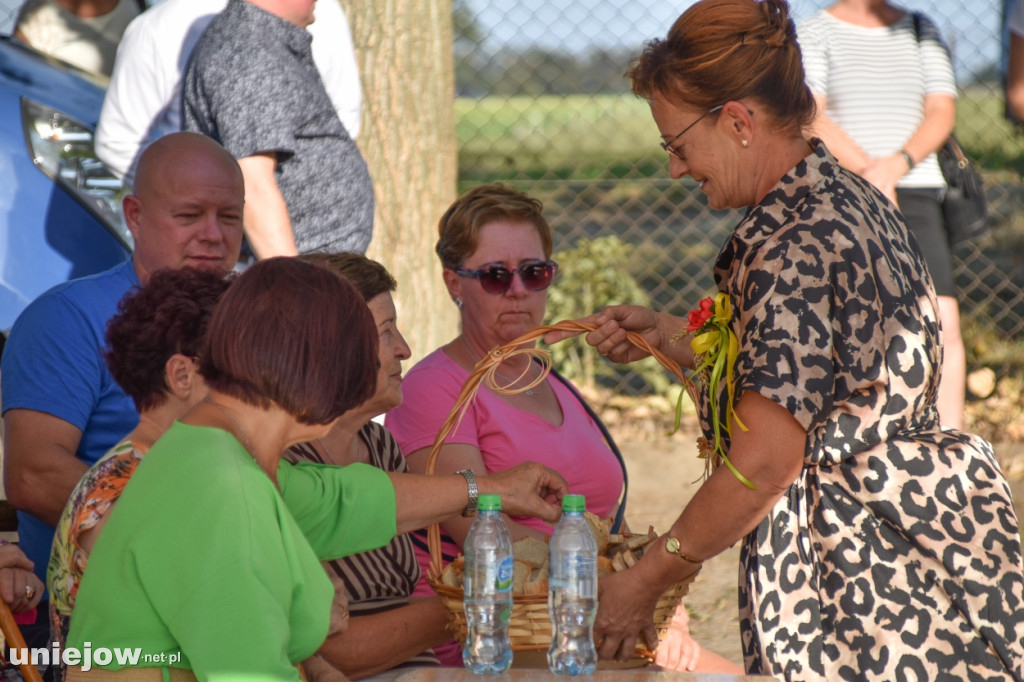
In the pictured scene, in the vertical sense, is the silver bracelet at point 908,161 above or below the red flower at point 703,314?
above

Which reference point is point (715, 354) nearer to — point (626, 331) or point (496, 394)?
point (626, 331)

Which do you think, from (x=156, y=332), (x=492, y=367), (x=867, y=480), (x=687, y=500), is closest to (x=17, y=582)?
(x=156, y=332)

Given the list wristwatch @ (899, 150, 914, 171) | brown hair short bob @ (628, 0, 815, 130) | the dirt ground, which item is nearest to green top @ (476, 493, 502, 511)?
brown hair short bob @ (628, 0, 815, 130)

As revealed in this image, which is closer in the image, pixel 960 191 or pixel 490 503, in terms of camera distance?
pixel 490 503

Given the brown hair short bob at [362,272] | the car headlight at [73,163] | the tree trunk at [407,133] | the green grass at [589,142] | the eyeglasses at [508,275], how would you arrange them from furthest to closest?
the green grass at [589,142], the tree trunk at [407,133], the car headlight at [73,163], the eyeglasses at [508,275], the brown hair short bob at [362,272]

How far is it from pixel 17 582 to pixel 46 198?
1804 mm

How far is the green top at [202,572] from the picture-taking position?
1.65 metres

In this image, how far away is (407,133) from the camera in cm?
551

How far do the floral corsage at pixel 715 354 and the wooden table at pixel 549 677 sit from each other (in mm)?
391

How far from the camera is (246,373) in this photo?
1.80m

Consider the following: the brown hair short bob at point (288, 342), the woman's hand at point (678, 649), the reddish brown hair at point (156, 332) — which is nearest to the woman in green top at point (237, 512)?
the brown hair short bob at point (288, 342)

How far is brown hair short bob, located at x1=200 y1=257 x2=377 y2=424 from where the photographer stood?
1.80m

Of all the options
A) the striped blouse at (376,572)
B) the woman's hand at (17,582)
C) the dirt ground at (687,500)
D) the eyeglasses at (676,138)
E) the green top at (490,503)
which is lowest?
the dirt ground at (687,500)

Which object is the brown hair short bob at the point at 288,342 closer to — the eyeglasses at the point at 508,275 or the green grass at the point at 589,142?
the eyeglasses at the point at 508,275
